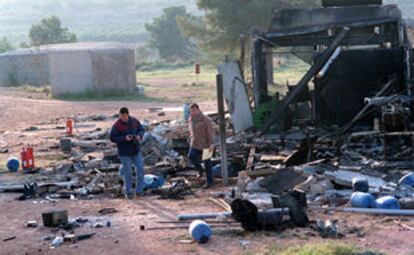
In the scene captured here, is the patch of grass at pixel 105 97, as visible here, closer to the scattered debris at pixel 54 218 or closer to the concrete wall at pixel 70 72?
the concrete wall at pixel 70 72

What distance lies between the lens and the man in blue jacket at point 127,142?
1330 centimetres

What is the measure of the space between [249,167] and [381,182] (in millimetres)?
3157

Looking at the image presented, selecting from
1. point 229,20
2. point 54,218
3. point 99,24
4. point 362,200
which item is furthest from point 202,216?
point 99,24

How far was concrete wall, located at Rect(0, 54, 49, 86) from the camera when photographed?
166 feet

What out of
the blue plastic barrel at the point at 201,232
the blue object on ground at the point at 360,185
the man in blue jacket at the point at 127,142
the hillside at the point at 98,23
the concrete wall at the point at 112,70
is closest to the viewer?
the blue plastic barrel at the point at 201,232

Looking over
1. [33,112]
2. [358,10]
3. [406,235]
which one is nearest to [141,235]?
[406,235]

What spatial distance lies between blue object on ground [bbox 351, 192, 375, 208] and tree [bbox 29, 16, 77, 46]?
68.3 meters

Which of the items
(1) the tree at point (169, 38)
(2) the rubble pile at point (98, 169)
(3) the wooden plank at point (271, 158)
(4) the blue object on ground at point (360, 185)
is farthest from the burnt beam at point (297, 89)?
(1) the tree at point (169, 38)

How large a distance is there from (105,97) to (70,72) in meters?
2.44

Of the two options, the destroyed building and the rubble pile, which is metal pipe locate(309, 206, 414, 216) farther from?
the destroyed building

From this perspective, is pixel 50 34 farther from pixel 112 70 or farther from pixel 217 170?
pixel 217 170

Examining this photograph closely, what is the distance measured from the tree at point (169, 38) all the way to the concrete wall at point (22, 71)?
42.5 metres

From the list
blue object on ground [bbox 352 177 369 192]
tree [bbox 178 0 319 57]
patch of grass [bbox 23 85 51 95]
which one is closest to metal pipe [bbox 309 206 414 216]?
blue object on ground [bbox 352 177 369 192]

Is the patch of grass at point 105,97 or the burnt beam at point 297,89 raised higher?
the burnt beam at point 297,89
